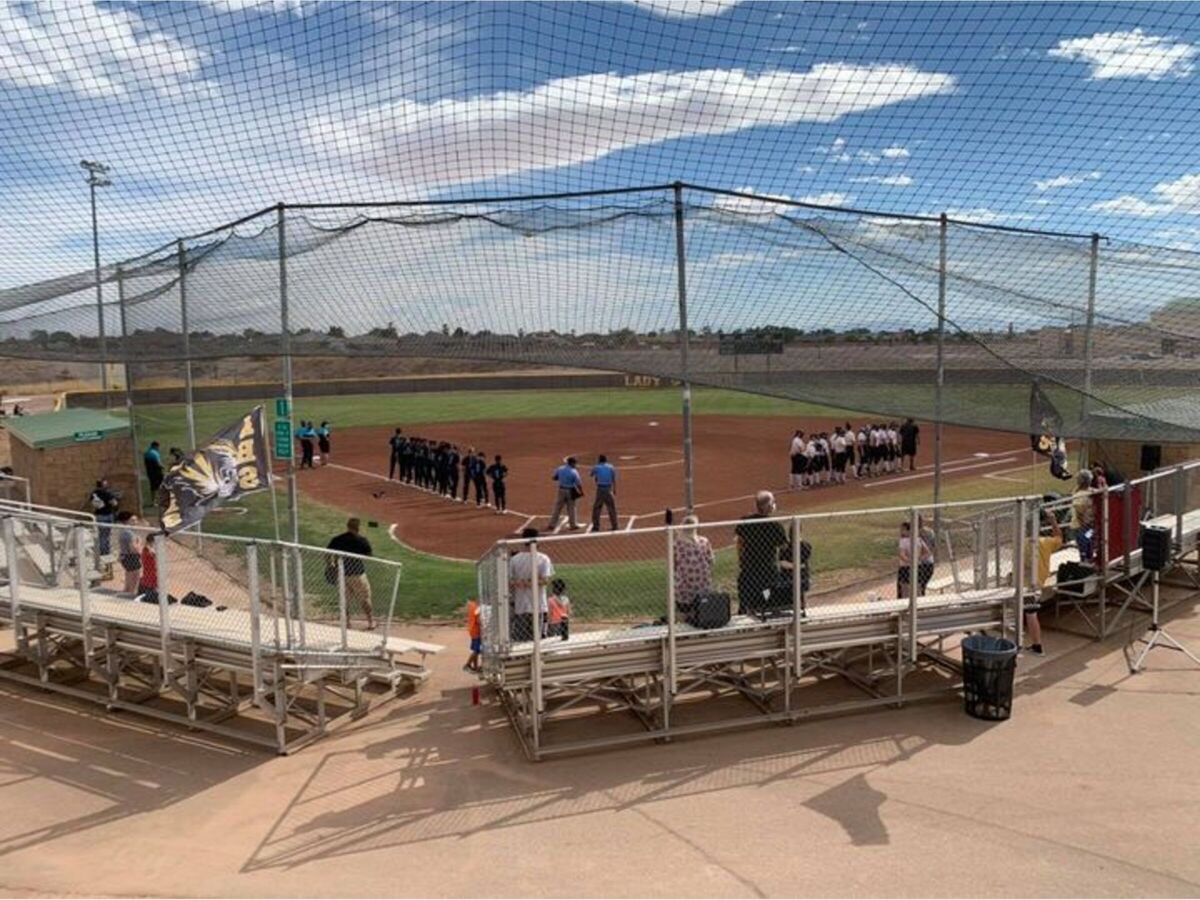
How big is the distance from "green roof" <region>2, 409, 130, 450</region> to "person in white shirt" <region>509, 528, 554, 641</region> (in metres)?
13.0

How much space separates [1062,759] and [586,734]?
3764mm

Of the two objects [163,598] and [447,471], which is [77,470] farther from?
[163,598]

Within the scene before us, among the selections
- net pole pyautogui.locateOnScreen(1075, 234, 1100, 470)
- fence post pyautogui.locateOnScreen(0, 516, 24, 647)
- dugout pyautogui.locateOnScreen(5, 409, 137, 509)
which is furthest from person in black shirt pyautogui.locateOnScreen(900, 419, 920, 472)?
fence post pyautogui.locateOnScreen(0, 516, 24, 647)

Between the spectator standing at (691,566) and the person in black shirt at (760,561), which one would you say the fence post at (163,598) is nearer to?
the spectator standing at (691,566)

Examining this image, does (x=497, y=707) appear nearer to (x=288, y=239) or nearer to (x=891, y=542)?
(x=288, y=239)

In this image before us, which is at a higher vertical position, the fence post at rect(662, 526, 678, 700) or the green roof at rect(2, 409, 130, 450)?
the green roof at rect(2, 409, 130, 450)

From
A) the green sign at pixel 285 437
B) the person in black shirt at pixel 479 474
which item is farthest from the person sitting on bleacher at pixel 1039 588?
the person in black shirt at pixel 479 474

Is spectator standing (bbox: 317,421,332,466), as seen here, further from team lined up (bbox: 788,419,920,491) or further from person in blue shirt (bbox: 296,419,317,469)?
team lined up (bbox: 788,419,920,491)

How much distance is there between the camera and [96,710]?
8.50m

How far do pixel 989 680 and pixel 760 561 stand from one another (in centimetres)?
217

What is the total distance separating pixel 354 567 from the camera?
33.2ft

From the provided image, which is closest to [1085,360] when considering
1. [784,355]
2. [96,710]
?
[784,355]

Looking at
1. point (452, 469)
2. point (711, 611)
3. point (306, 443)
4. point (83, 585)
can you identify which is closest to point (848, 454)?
point (452, 469)

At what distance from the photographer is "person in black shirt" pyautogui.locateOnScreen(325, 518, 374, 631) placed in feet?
33.1
